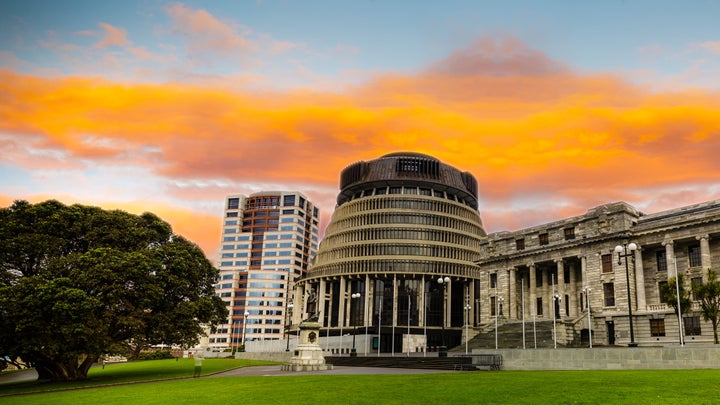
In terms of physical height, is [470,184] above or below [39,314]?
above

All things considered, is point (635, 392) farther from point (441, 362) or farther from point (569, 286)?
point (569, 286)

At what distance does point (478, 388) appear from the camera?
24.0 metres

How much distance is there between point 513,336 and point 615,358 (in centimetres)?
3173

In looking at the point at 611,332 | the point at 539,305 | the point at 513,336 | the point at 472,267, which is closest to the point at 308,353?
the point at 513,336

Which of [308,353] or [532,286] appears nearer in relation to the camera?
[308,353]

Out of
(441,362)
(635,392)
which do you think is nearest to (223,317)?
(441,362)

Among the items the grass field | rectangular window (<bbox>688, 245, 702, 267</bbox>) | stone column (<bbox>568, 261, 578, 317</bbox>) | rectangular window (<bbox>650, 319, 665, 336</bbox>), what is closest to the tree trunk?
the grass field

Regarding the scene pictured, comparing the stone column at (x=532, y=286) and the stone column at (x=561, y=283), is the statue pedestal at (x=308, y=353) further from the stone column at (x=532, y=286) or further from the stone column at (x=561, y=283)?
the stone column at (x=532, y=286)

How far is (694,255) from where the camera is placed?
201 feet

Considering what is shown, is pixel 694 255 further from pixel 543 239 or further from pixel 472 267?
pixel 472 267

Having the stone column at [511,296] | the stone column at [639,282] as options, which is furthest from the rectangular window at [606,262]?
the stone column at [511,296]

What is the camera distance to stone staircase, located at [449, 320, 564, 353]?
65.7m

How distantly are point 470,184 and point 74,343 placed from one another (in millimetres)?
112662

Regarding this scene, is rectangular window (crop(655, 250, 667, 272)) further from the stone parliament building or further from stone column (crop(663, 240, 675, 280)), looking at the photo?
stone column (crop(663, 240, 675, 280))
